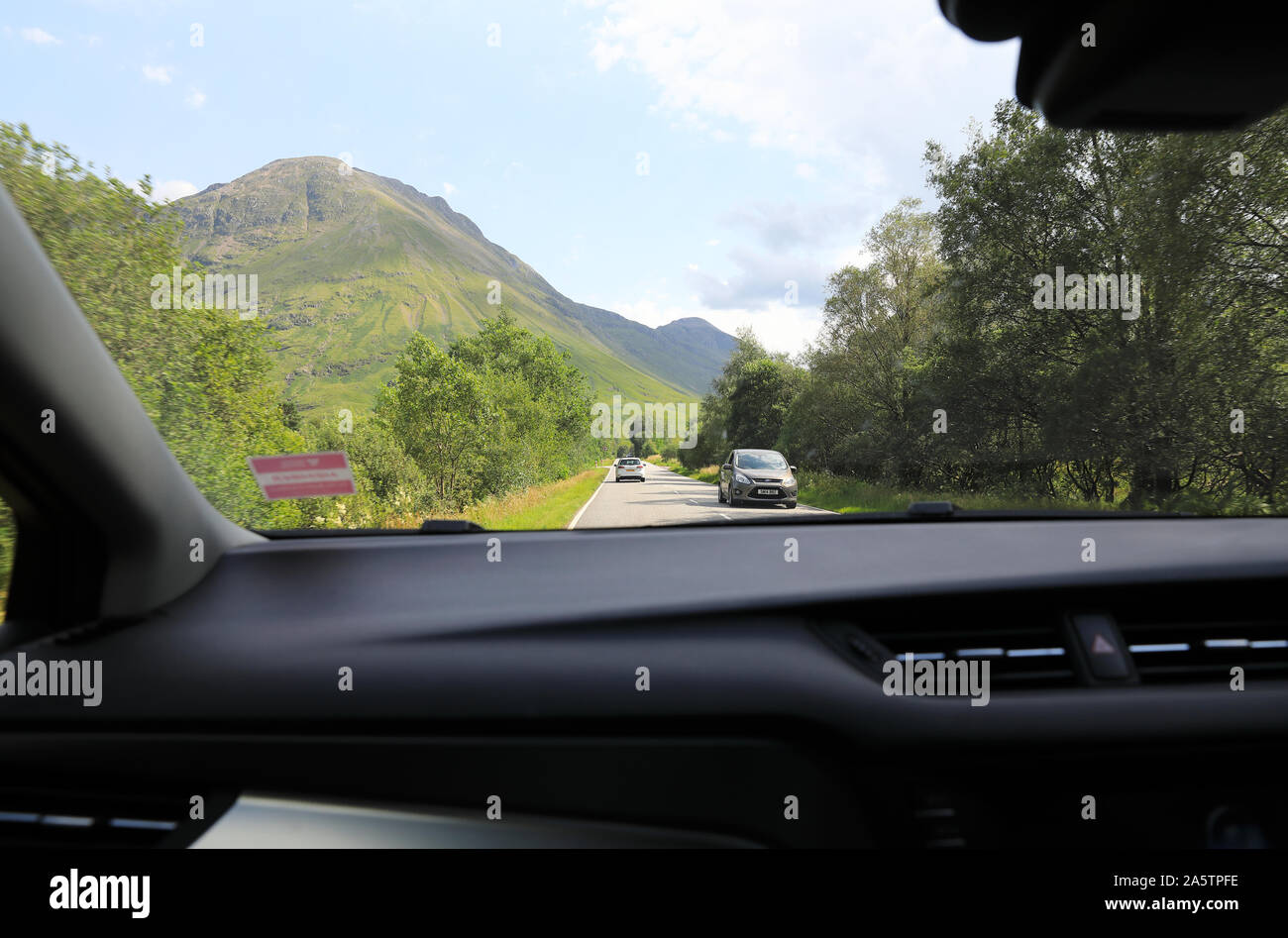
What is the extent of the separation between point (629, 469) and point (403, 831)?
9.23 ft

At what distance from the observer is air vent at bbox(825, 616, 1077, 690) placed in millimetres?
1807

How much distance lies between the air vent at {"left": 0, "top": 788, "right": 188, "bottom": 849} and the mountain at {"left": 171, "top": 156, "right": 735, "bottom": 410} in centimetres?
118

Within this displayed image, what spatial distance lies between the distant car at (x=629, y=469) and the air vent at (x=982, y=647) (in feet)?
6.49

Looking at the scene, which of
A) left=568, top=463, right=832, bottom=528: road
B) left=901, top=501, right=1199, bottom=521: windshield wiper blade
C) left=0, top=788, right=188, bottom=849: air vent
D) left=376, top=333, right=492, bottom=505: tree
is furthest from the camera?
left=376, top=333, right=492, bottom=505: tree

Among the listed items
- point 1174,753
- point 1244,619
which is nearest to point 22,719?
point 1174,753

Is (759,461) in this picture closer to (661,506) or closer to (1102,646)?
(661,506)

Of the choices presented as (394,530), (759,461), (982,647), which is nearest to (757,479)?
(759,461)

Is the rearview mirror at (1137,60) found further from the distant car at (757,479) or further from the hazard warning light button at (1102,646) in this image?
the distant car at (757,479)
